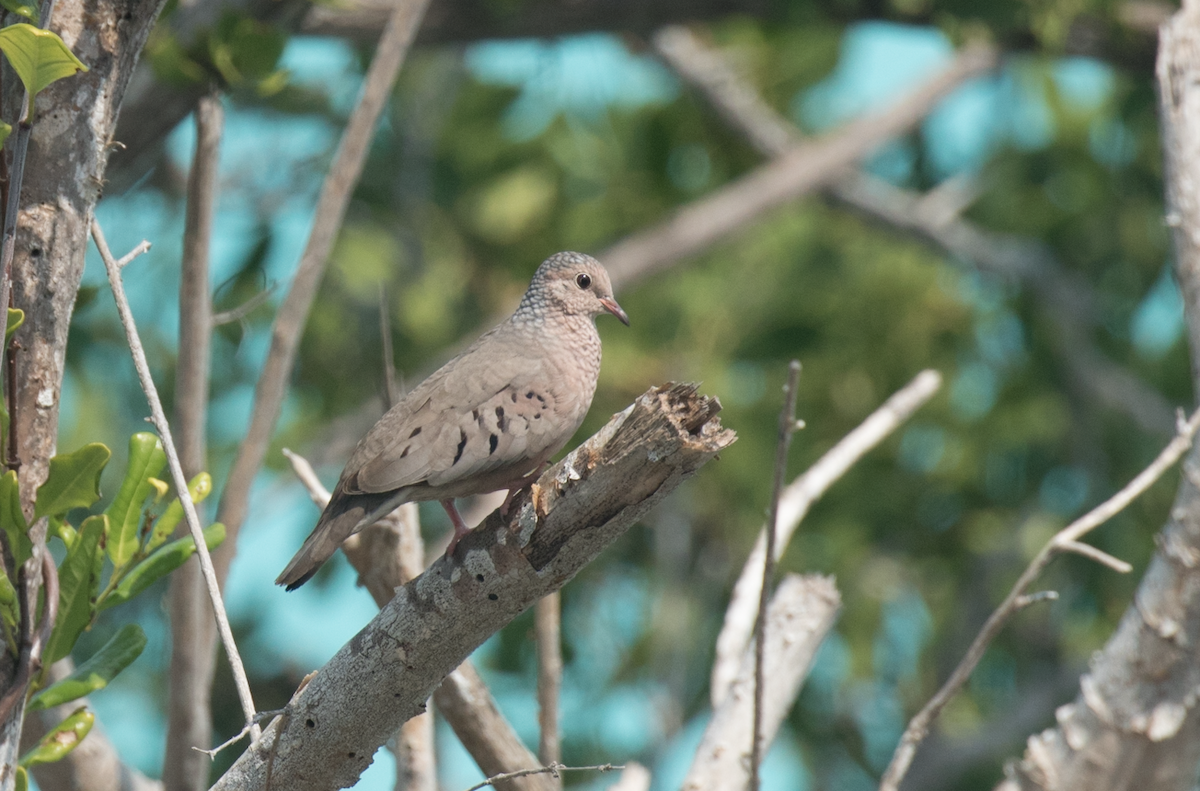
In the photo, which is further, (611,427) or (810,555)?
(810,555)

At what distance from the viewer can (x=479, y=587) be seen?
8.55 ft

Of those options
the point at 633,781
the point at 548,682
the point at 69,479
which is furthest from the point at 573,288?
the point at 69,479

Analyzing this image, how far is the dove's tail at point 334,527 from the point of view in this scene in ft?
10.6

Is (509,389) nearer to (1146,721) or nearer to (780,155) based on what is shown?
(1146,721)

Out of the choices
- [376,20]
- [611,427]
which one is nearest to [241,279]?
[376,20]

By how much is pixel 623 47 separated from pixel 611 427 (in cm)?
726

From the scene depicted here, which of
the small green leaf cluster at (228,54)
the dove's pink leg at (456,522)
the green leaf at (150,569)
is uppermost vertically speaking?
the small green leaf cluster at (228,54)

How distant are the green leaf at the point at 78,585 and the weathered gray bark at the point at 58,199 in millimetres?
130

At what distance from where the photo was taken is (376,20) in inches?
243

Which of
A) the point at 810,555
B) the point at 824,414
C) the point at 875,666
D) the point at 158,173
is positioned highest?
the point at 158,173

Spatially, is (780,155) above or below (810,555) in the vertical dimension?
above

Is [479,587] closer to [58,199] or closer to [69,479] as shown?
[69,479]

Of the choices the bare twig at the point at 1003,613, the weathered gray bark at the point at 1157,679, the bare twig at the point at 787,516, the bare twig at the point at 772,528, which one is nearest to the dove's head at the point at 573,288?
the bare twig at the point at 787,516

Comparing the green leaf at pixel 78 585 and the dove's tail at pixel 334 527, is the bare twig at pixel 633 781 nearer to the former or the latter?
the dove's tail at pixel 334 527
